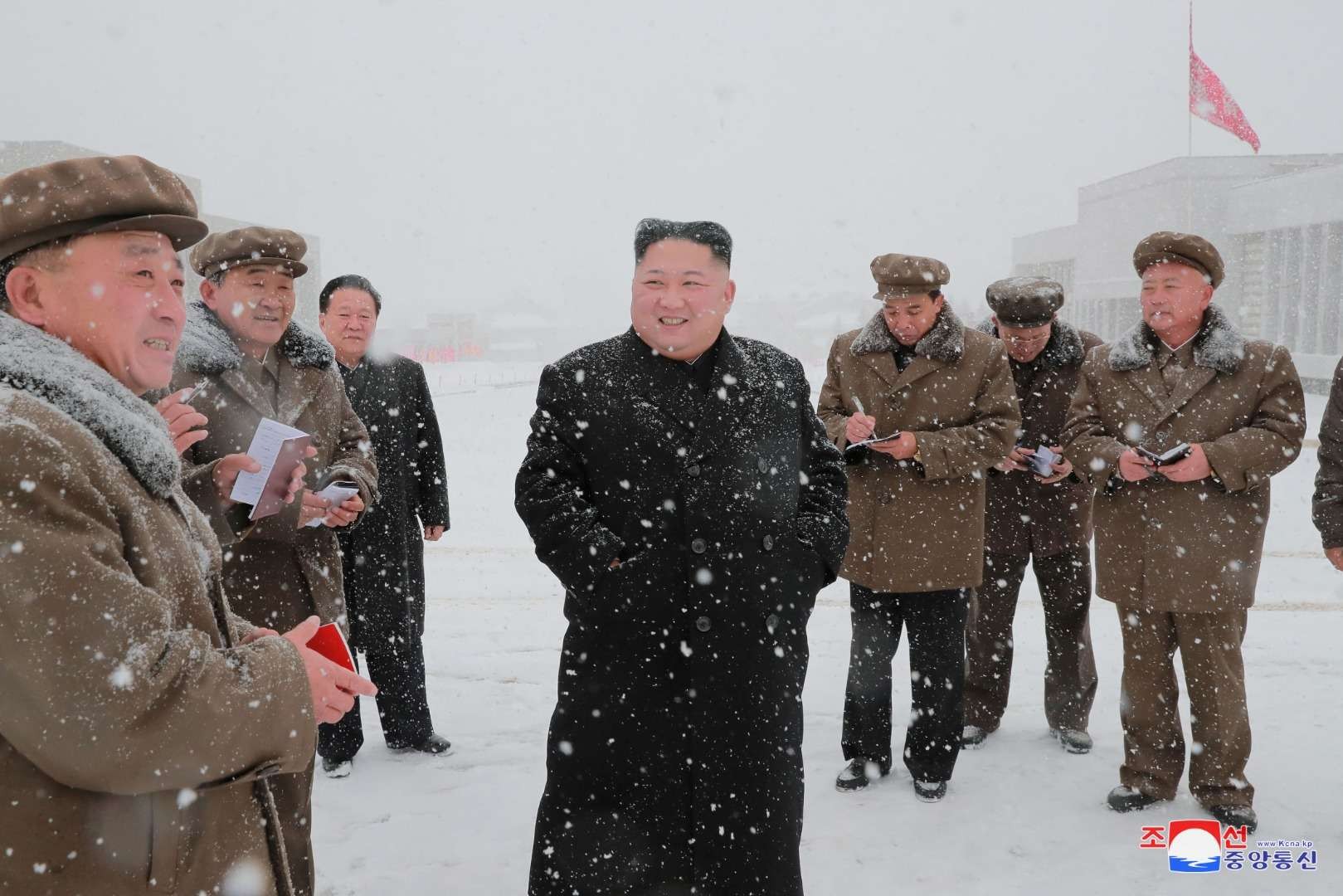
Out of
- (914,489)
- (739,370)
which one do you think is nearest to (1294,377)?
(914,489)

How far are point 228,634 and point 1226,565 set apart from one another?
3655 millimetres

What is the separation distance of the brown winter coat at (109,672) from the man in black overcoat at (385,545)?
286cm

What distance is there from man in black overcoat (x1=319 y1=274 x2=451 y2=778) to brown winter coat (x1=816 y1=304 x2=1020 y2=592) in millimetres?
2159

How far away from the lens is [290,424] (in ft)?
12.1

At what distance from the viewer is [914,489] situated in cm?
423

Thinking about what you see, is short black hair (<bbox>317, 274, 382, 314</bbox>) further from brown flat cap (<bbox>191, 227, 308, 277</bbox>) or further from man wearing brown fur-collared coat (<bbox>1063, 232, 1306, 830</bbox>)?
man wearing brown fur-collared coat (<bbox>1063, 232, 1306, 830</bbox>)

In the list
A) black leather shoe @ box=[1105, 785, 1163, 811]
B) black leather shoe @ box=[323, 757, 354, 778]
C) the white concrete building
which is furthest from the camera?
the white concrete building

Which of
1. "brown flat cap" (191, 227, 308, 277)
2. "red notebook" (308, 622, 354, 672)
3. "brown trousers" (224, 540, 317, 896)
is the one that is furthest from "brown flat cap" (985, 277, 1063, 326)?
"red notebook" (308, 622, 354, 672)

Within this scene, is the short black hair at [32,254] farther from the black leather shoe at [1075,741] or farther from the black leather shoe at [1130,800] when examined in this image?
the black leather shoe at [1075,741]

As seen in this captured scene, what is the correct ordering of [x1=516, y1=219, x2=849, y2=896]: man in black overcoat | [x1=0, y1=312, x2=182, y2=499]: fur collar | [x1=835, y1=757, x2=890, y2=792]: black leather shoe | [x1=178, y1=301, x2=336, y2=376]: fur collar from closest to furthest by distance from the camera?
[x1=0, y1=312, x2=182, y2=499]: fur collar
[x1=516, y1=219, x2=849, y2=896]: man in black overcoat
[x1=178, y1=301, x2=336, y2=376]: fur collar
[x1=835, y1=757, x2=890, y2=792]: black leather shoe

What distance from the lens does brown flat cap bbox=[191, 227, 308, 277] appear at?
138 inches

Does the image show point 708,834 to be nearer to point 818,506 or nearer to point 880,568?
point 818,506

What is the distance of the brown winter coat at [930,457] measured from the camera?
4.13 metres

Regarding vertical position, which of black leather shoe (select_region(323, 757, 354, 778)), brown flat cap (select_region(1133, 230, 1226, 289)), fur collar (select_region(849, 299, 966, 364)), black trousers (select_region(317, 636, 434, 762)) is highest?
brown flat cap (select_region(1133, 230, 1226, 289))
